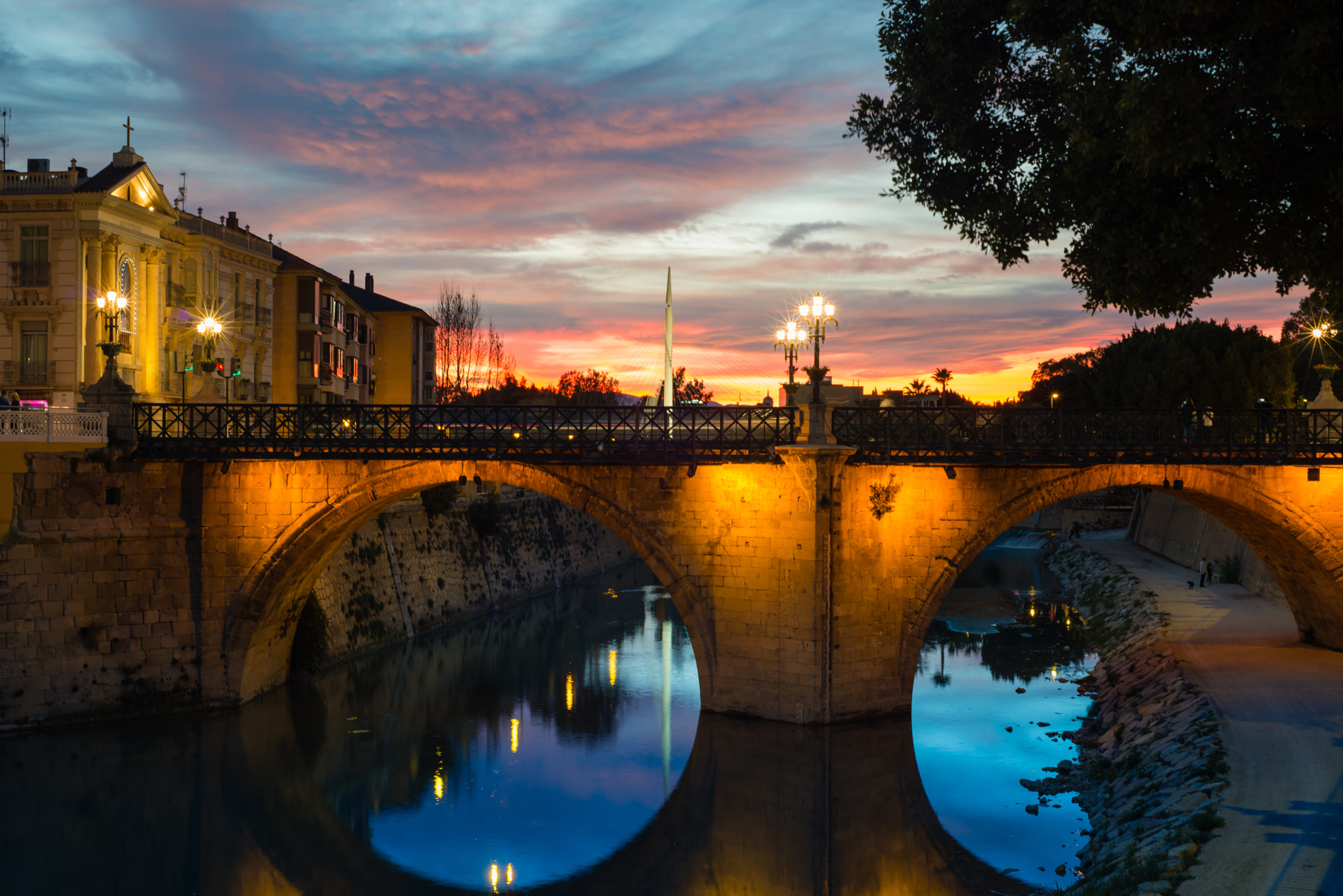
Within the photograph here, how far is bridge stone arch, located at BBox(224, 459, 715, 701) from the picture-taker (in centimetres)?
2112

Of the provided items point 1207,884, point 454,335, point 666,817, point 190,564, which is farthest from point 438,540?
point 454,335

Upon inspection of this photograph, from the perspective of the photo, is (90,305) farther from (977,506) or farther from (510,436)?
(977,506)

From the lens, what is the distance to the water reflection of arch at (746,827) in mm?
15484

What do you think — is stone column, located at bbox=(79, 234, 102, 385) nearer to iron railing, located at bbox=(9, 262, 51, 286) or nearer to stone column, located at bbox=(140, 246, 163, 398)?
iron railing, located at bbox=(9, 262, 51, 286)

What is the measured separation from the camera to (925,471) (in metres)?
20.9

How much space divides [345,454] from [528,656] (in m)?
11.6

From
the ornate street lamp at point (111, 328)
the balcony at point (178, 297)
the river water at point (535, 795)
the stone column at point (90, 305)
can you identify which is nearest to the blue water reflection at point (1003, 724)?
the river water at point (535, 795)

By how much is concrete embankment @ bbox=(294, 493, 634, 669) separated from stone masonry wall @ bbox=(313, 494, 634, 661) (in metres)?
0.04

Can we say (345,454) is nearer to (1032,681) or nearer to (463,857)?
(463,857)

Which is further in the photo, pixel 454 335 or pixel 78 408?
pixel 454 335

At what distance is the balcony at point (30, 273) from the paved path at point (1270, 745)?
3211 centimetres

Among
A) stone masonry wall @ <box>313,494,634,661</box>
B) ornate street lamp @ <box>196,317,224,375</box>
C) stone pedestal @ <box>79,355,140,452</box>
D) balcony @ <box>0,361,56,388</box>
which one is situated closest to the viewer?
stone pedestal @ <box>79,355,140,452</box>

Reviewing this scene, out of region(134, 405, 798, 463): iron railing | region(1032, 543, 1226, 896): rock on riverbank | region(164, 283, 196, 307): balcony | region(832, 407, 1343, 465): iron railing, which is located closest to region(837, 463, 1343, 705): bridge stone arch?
region(832, 407, 1343, 465): iron railing

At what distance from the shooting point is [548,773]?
19.9m
